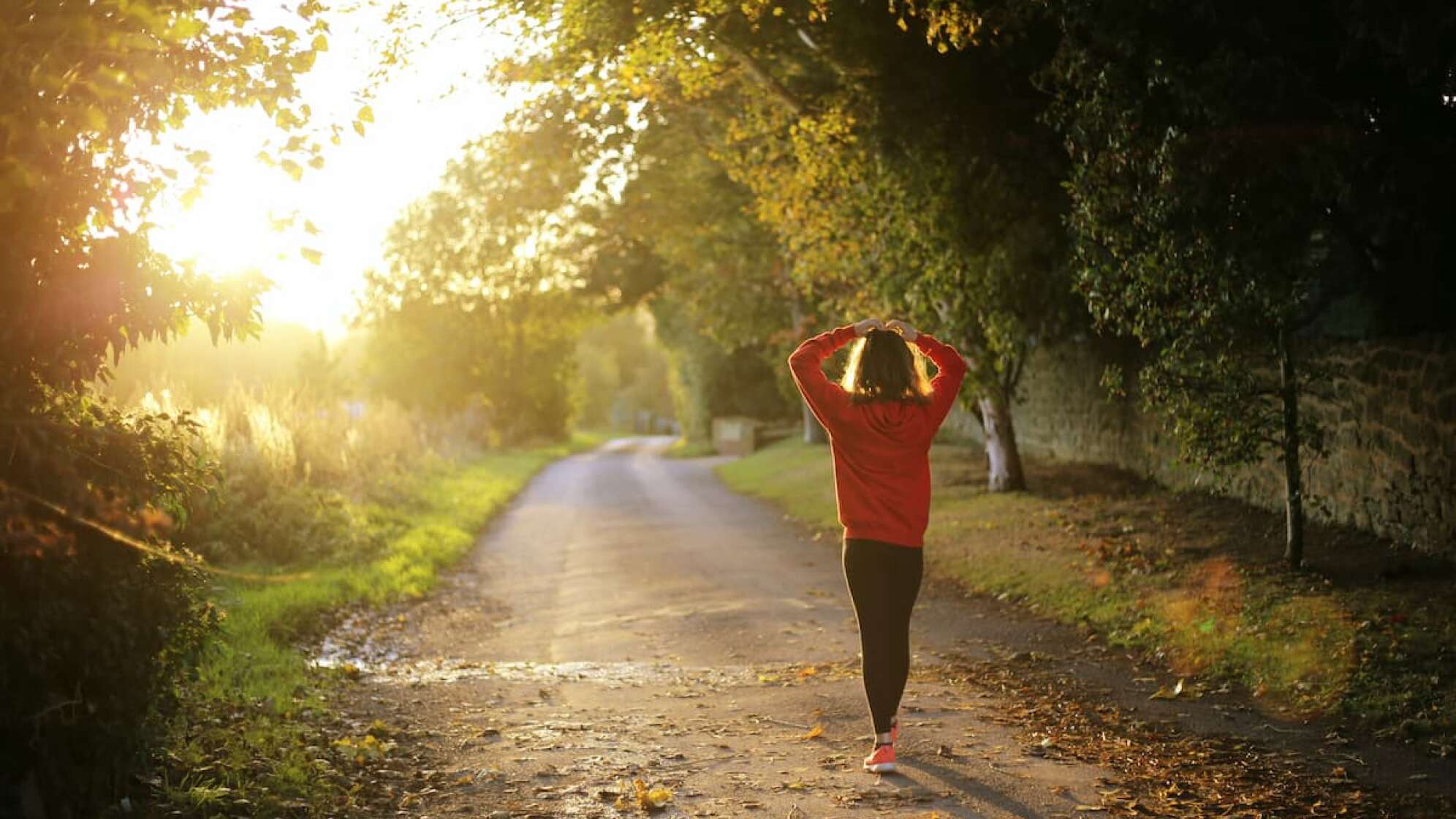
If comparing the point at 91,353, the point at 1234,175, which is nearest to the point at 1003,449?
the point at 1234,175

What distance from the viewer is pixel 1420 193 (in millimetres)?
10617

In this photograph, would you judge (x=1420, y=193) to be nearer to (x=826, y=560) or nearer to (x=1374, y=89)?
(x=1374, y=89)

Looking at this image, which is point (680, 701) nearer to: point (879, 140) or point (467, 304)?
point (879, 140)

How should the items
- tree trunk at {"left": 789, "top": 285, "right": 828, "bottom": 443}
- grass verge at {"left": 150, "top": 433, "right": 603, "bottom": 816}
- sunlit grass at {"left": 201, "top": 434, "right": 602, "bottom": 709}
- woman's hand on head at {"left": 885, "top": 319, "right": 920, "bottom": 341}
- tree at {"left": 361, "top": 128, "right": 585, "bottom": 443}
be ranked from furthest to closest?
tree at {"left": 361, "top": 128, "right": 585, "bottom": 443}
tree trunk at {"left": 789, "top": 285, "right": 828, "bottom": 443}
sunlit grass at {"left": 201, "top": 434, "right": 602, "bottom": 709}
woman's hand on head at {"left": 885, "top": 319, "right": 920, "bottom": 341}
grass verge at {"left": 150, "top": 433, "right": 603, "bottom": 816}

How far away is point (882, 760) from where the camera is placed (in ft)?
21.5

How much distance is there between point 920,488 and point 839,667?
3.35m

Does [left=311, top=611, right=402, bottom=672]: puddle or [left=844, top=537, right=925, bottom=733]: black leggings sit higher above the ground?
[left=844, top=537, right=925, bottom=733]: black leggings

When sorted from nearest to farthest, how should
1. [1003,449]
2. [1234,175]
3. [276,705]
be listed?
[276,705] → [1234,175] → [1003,449]

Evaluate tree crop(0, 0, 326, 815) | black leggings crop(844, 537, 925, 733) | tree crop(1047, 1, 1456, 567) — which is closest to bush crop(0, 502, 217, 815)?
tree crop(0, 0, 326, 815)

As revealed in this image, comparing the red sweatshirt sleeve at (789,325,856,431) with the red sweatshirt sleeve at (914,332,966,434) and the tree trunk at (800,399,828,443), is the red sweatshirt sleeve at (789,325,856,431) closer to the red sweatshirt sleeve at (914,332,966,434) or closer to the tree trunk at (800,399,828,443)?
the red sweatshirt sleeve at (914,332,966,434)

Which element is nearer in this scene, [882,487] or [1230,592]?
[882,487]

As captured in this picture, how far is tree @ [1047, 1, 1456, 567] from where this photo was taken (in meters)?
10.0

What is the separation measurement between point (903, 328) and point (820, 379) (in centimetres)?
49

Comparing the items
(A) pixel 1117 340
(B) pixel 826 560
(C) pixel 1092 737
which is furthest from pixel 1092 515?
(C) pixel 1092 737
